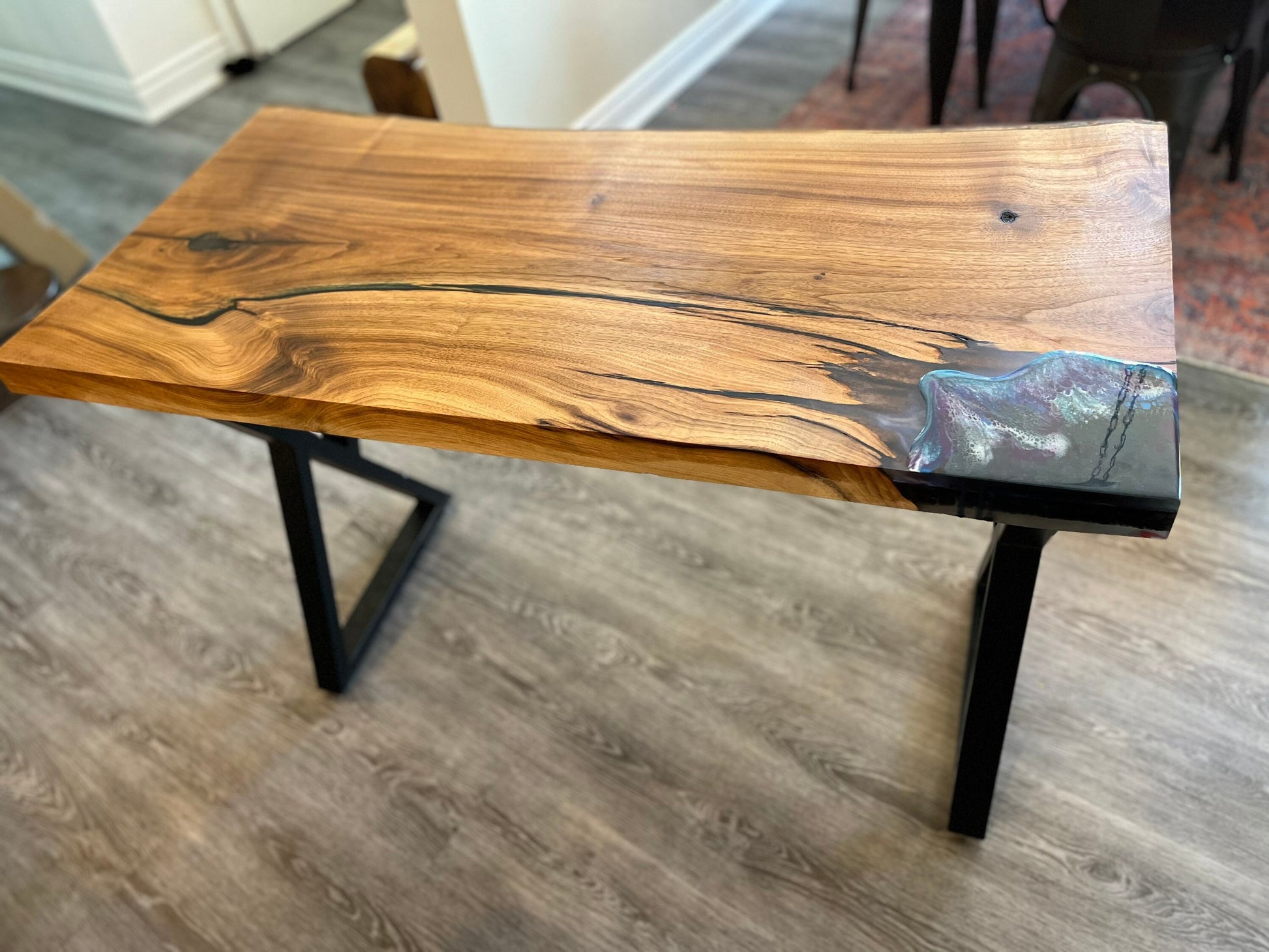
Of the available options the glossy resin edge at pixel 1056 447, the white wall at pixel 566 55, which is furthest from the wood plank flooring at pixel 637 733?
the white wall at pixel 566 55

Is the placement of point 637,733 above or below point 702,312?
below

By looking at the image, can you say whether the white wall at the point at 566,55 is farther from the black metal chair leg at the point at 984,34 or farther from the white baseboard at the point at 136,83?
the white baseboard at the point at 136,83

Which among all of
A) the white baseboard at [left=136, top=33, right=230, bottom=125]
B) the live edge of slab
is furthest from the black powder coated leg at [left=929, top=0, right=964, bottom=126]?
the white baseboard at [left=136, top=33, right=230, bottom=125]

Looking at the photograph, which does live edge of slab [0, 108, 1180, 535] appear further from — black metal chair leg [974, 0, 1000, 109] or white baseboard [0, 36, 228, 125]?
white baseboard [0, 36, 228, 125]

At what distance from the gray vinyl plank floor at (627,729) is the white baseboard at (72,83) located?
1787 mm

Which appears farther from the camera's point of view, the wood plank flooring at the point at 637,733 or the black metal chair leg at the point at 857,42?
the black metal chair leg at the point at 857,42

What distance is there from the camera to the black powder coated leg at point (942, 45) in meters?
1.91

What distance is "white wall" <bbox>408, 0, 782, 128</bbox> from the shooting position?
1.86 metres

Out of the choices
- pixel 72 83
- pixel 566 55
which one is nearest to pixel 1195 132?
pixel 566 55

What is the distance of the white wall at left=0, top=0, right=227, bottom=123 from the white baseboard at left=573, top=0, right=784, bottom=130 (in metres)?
1.51

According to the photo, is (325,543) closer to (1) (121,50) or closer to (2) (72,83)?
(1) (121,50)

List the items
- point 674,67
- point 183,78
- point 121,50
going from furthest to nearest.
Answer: point 183,78 → point 121,50 → point 674,67

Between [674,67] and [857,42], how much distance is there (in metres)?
0.50

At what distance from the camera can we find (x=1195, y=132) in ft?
6.73
